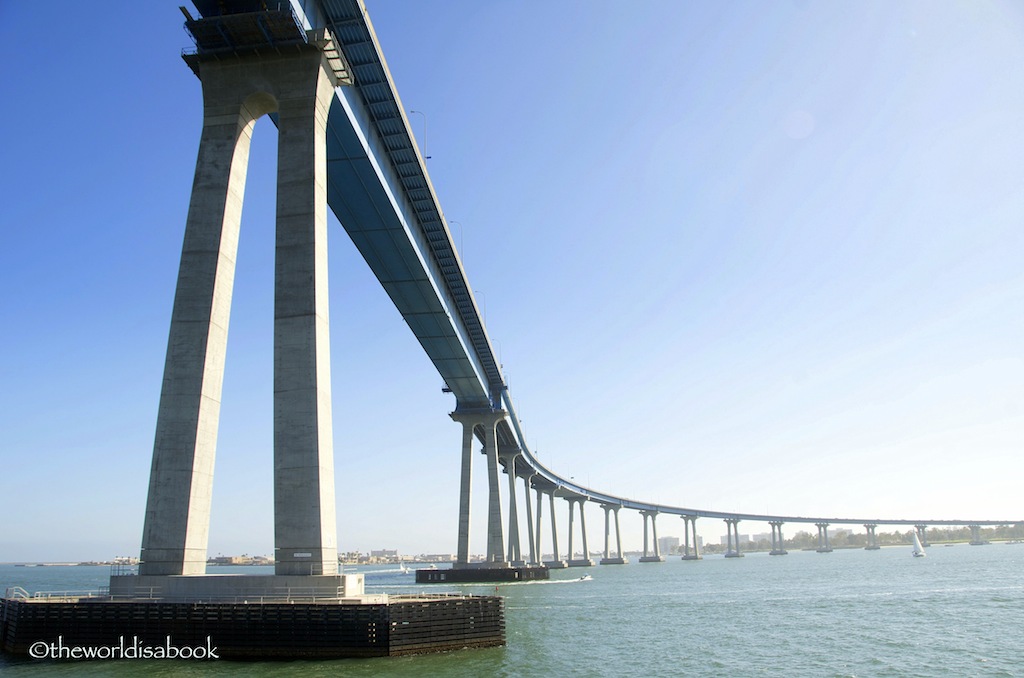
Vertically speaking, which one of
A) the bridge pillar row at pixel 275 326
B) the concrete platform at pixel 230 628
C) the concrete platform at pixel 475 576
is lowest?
the concrete platform at pixel 475 576

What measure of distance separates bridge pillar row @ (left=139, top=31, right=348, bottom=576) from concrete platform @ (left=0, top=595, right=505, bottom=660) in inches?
109

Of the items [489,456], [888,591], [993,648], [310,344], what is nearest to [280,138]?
[310,344]

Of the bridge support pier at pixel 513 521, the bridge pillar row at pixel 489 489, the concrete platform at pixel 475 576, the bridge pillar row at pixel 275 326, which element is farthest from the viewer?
the bridge support pier at pixel 513 521

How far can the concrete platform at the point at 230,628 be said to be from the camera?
860 inches

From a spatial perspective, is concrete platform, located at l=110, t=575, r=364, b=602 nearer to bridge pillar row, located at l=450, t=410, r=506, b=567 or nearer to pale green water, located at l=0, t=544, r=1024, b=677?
pale green water, located at l=0, t=544, r=1024, b=677

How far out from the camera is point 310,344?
26750 millimetres

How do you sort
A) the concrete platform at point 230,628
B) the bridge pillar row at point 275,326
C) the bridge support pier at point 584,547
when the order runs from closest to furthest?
the concrete platform at point 230,628
the bridge pillar row at point 275,326
the bridge support pier at point 584,547

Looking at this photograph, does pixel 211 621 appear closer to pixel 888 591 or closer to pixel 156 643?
pixel 156 643

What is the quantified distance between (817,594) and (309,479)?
45900 mm

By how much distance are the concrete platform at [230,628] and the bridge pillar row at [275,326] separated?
2.77m

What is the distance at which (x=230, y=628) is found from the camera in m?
22.2

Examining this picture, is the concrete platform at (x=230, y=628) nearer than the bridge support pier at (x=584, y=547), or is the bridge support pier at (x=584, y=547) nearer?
the concrete platform at (x=230, y=628)

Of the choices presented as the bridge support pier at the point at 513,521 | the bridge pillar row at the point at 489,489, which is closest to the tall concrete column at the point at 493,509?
the bridge pillar row at the point at 489,489

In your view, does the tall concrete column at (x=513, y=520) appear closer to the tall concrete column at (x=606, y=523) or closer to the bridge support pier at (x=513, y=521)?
the bridge support pier at (x=513, y=521)
